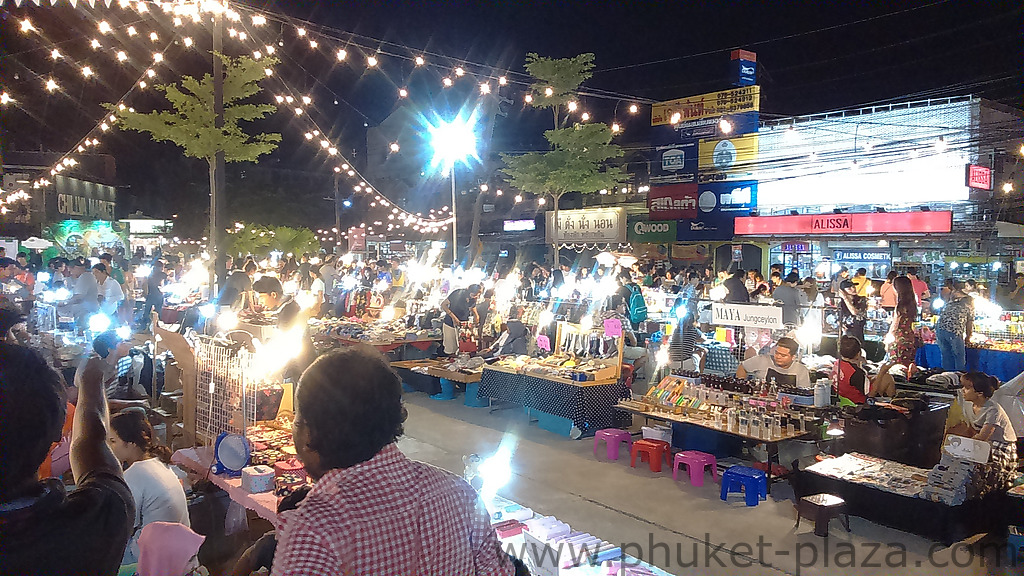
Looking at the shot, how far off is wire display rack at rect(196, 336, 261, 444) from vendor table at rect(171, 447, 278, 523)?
0.36m

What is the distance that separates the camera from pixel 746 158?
93.0ft

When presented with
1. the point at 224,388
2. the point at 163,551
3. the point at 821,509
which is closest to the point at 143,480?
the point at 163,551

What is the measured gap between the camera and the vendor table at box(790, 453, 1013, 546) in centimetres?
515

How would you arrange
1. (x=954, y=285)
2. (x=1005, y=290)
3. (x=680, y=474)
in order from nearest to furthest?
(x=680, y=474) → (x=954, y=285) → (x=1005, y=290)

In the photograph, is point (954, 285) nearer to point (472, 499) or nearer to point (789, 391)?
point (789, 391)

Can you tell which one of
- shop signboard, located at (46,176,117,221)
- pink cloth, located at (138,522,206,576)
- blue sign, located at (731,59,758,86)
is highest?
blue sign, located at (731,59,758,86)

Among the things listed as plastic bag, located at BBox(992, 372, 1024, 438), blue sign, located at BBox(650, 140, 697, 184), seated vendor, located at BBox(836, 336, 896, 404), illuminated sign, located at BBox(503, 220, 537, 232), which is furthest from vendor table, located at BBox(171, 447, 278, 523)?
blue sign, located at BBox(650, 140, 697, 184)

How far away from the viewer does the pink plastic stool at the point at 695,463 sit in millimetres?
6613

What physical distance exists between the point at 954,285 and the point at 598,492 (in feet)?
26.6

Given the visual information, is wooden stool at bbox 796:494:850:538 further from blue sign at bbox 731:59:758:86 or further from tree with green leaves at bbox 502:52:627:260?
blue sign at bbox 731:59:758:86

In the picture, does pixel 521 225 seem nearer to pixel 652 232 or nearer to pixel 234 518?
pixel 652 232

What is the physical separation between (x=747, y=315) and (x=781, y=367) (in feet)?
2.30

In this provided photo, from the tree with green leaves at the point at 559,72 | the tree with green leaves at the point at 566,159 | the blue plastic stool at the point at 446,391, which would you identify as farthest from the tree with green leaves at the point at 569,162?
the blue plastic stool at the point at 446,391

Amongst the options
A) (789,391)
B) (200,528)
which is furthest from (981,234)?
(200,528)
